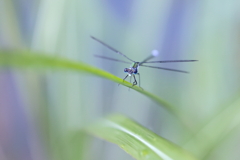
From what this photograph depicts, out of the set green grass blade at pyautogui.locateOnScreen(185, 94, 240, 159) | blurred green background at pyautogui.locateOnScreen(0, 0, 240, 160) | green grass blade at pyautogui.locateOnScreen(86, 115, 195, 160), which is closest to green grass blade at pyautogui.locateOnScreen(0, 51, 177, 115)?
green grass blade at pyautogui.locateOnScreen(86, 115, 195, 160)

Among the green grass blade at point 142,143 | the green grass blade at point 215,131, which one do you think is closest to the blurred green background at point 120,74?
the green grass blade at point 215,131

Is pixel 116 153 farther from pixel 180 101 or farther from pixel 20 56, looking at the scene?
pixel 20 56

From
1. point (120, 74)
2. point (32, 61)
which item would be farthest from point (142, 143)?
point (120, 74)

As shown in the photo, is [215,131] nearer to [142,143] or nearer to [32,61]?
[142,143]

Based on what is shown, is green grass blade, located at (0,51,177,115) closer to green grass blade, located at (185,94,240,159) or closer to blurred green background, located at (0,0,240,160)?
blurred green background, located at (0,0,240,160)

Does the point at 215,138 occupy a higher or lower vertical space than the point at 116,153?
higher

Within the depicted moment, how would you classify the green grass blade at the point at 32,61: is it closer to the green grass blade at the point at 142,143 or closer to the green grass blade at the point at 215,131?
the green grass blade at the point at 142,143

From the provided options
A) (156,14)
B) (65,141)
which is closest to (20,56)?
(65,141)
